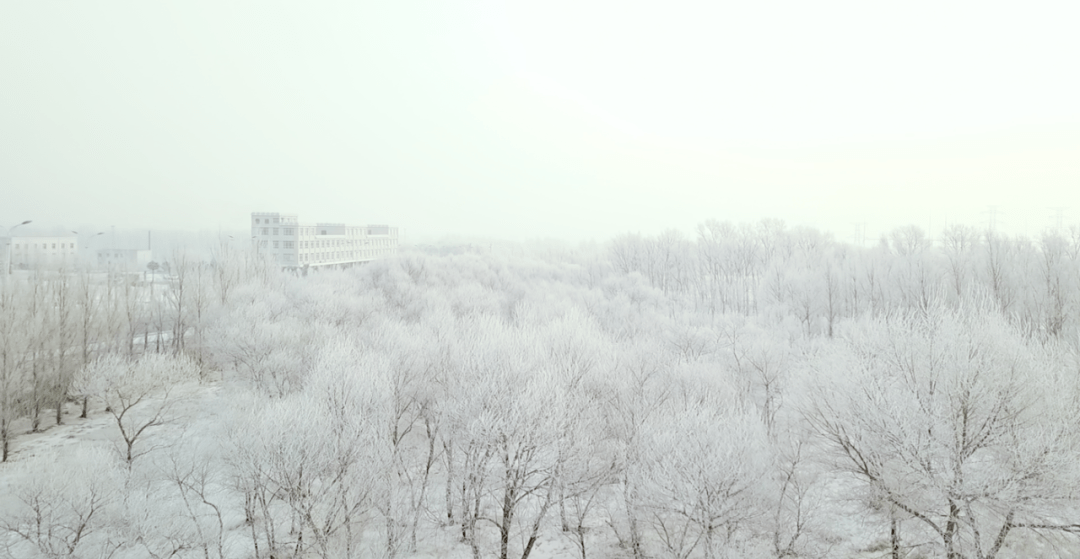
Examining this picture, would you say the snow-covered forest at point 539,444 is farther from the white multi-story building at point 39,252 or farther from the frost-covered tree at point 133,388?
the white multi-story building at point 39,252

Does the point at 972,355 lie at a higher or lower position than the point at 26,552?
higher

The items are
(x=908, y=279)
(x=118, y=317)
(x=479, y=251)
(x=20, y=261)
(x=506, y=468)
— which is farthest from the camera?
(x=479, y=251)

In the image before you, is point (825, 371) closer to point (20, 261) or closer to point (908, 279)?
point (908, 279)

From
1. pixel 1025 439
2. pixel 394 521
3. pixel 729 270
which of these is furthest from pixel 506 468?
pixel 729 270

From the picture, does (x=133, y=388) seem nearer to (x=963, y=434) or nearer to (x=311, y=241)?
(x=963, y=434)

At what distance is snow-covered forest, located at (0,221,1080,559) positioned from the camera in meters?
12.8

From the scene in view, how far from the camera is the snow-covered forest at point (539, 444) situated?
12.8 metres

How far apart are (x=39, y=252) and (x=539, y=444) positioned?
4115 cm

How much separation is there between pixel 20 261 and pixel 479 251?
5589 centimetres

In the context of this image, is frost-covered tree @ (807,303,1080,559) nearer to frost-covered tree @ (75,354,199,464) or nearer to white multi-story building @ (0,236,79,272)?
frost-covered tree @ (75,354,199,464)

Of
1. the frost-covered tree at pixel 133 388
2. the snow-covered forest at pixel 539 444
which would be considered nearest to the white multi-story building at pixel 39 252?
the snow-covered forest at pixel 539 444

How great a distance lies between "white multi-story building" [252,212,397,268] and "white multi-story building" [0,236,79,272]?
1940 cm

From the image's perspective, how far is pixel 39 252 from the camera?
3553 centimetres

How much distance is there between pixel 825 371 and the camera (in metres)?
16.4
